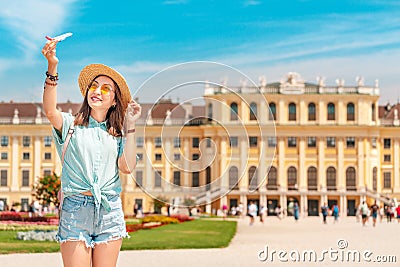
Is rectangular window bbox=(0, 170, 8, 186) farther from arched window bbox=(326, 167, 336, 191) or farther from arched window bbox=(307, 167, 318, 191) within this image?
arched window bbox=(326, 167, 336, 191)

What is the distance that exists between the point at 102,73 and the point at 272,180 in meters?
55.0

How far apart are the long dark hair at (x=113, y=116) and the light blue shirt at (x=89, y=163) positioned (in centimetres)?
4

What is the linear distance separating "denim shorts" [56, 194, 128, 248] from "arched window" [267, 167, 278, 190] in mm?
54343

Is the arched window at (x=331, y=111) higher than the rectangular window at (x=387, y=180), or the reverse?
the arched window at (x=331, y=111)

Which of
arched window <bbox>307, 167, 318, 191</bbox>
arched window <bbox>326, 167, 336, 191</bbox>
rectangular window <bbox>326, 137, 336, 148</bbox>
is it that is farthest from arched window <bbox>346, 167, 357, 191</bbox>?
arched window <bbox>307, 167, 318, 191</bbox>

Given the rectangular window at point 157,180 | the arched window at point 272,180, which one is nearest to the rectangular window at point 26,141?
the arched window at point 272,180

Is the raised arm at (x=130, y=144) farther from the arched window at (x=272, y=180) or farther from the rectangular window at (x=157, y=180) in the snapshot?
the arched window at (x=272, y=180)

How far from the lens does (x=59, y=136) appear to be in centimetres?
511

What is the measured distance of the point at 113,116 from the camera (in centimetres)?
521

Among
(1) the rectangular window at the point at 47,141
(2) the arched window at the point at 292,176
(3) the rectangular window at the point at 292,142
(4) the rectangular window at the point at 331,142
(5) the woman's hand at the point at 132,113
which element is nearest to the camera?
(5) the woman's hand at the point at 132,113

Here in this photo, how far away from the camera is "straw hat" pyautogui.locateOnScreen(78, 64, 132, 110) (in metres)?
5.19

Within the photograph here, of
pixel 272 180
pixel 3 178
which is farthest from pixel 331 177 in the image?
pixel 3 178

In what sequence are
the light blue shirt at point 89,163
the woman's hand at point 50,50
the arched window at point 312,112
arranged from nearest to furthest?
the woman's hand at point 50,50
the light blue shirt at point 89,163
the arched window at point 312,112

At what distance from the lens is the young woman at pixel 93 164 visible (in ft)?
16.3
